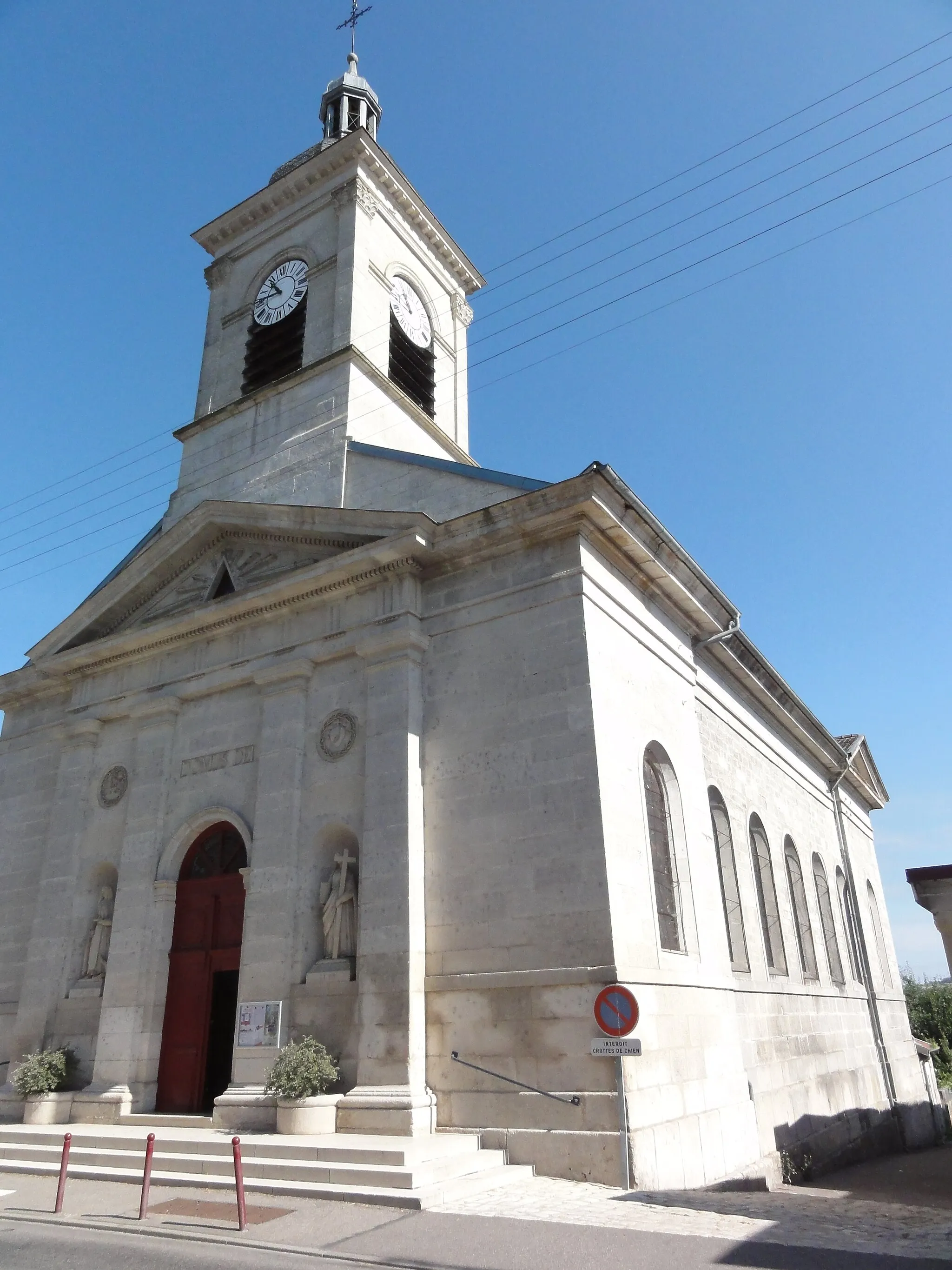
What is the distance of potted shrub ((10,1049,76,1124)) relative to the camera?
1373 centimetres

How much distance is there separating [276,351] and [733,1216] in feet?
61.3

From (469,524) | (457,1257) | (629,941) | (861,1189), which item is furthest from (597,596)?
(861,1189)

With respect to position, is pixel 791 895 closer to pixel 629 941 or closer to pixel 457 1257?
pixel 629 941

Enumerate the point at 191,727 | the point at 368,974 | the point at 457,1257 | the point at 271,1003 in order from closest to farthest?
the point at 457,1257 → the point at 368,974 → the point at 271,1003 → the point at 191,727

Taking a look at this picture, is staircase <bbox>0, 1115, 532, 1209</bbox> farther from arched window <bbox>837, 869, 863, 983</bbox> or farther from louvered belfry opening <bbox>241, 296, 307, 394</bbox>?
arched window <bbox>837, 869, 863, 983</bbox>

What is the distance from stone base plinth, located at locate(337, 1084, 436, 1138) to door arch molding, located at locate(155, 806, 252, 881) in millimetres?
4858

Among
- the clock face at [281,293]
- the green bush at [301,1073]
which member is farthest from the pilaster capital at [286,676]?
the clock face at [281,293]

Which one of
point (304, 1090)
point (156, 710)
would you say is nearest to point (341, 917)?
point (304, 1090)

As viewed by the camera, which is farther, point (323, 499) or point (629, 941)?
point (323, 499)

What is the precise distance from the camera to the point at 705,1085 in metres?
12.3

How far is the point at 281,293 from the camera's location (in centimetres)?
2216

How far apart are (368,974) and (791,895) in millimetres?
11491

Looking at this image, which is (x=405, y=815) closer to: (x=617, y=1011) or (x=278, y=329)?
(x=617, y=1011)

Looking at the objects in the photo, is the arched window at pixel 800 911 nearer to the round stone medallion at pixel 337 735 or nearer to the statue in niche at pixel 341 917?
the statue in niche at pixel 341 917
